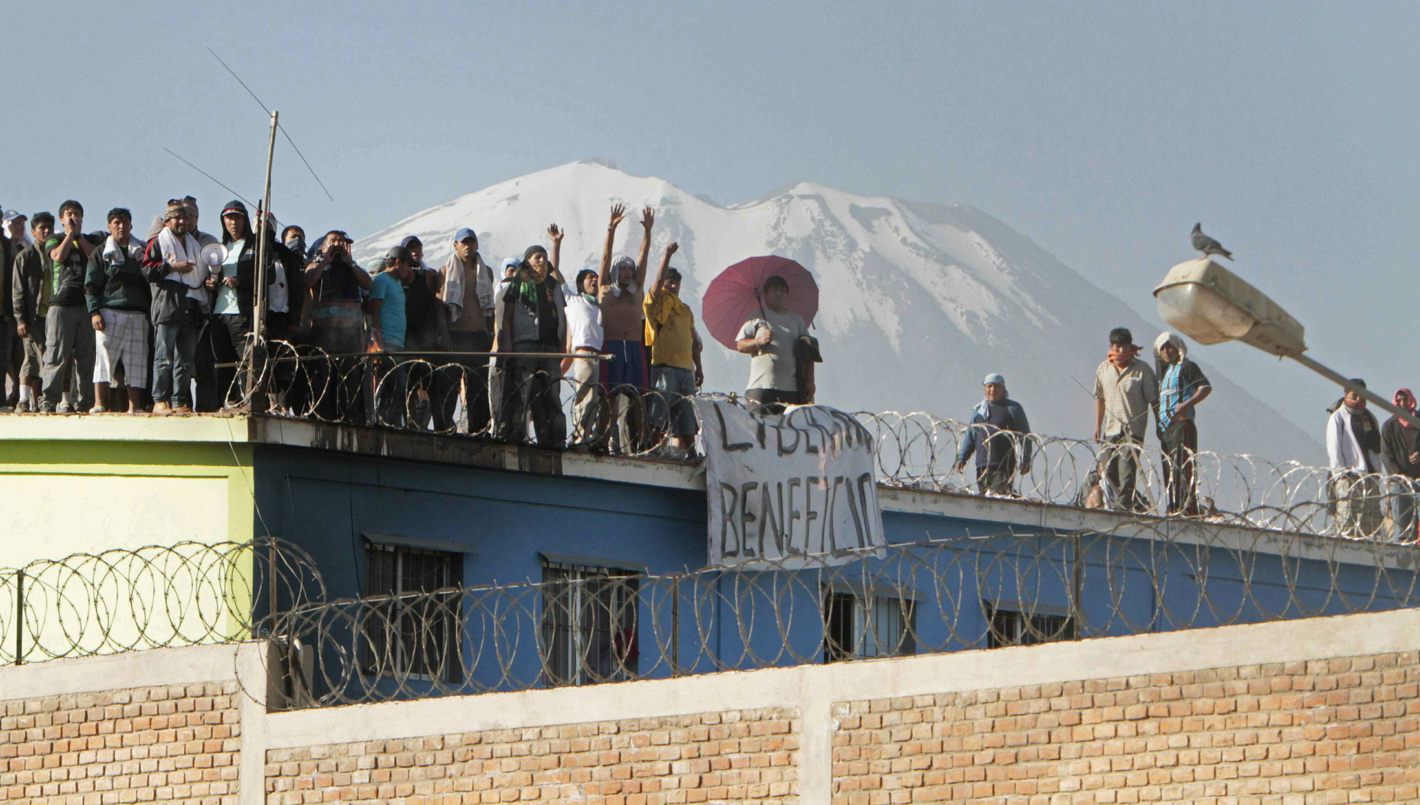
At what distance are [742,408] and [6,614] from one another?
19.6ft

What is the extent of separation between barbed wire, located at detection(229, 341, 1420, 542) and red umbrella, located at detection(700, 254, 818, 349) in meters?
1.55

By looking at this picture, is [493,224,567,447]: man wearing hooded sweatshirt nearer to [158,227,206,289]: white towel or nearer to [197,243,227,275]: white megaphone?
[197,243,227,275]: white megaphone

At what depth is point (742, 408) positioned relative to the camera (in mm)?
21000

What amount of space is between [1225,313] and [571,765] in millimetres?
5357

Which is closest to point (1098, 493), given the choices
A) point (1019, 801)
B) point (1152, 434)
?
point (1152, 434)

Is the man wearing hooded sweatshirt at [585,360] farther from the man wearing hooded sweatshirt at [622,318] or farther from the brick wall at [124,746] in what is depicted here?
the brick wall at [124,746]

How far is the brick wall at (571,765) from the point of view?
572 inches

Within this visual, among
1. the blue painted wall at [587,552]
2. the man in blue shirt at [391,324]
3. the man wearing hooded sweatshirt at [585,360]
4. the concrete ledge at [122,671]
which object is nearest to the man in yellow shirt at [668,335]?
the man wearing hooded sweatshirt at [585,360]

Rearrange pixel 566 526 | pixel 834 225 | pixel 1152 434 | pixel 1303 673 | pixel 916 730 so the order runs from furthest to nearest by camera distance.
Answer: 1. pixel 834 225
2. pixel 1152 434
3. pixel 566 526
4. pixel 916 730
5. pixel 1303 673

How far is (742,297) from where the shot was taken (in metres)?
22.9

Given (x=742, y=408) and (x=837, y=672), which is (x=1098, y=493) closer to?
(x=742, y=408)

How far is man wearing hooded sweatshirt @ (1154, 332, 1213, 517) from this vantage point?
22375 millimetres

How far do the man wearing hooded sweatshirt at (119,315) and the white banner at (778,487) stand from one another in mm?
4404

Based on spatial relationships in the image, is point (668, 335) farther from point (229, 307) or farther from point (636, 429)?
point (229, 307)
